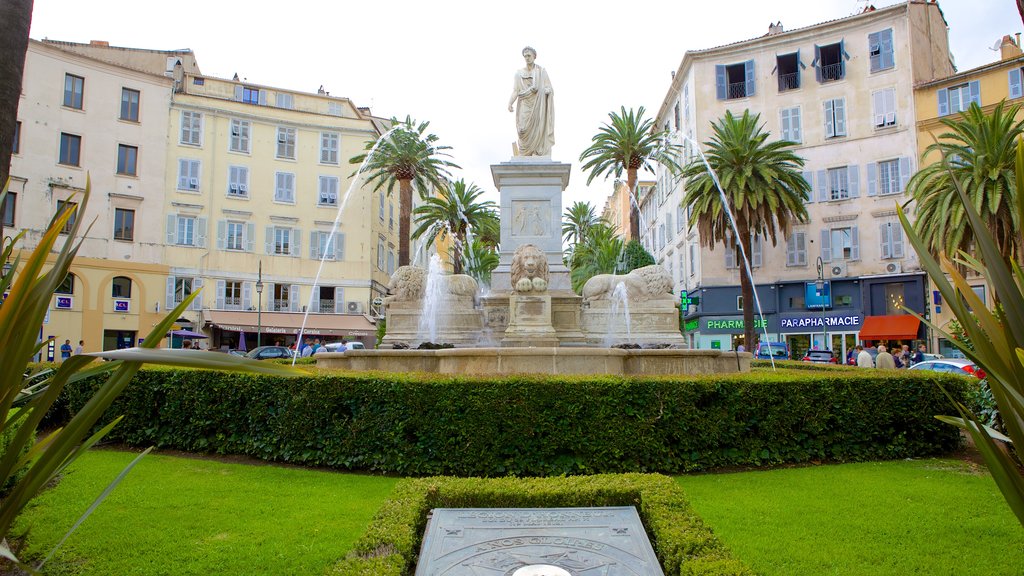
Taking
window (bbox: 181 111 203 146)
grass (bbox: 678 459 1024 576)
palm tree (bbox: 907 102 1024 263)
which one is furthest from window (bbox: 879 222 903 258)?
window (bbox: 181 111 203 146)

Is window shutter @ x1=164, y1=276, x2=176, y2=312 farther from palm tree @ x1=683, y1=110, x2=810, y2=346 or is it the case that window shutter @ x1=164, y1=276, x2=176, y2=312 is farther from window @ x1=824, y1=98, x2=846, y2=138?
window @ x1=824, y1=98, x2=846, y2=138

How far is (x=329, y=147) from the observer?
47.6m

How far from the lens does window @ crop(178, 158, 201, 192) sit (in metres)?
42.8

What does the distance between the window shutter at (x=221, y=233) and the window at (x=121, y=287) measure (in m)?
5.88

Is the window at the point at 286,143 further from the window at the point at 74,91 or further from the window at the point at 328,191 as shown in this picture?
the window at the point at 74,91

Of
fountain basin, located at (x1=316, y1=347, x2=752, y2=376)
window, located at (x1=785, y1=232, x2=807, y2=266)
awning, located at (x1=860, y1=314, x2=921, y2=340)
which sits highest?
window, located at (x1=785, y1=232, x2=807, y2=266)

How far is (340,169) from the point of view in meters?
47.6

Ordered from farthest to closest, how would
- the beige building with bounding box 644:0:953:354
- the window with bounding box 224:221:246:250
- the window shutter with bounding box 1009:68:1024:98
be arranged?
the window with bounding box 224:221:246:250 → the beige building with bounding box 644:0:953:354 → the window shutter with bounding box 1009:68:1024:98

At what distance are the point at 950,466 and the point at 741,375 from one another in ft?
8.40

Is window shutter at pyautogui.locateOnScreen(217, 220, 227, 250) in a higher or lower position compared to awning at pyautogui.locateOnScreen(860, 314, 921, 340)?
higher

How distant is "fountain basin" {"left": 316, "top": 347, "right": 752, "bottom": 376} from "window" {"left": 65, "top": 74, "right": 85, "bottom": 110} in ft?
120

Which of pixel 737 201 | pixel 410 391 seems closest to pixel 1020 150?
pixel 410 391

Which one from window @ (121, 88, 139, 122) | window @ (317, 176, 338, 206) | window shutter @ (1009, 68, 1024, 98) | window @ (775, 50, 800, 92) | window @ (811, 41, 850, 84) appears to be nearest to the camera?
window shutter @ (1009, 68, 1024, 98)

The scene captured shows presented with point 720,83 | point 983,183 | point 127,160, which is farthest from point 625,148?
point 127,160
